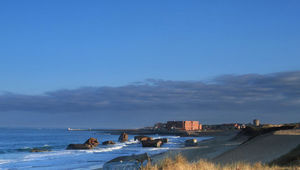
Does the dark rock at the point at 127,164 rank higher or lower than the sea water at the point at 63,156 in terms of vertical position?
higher

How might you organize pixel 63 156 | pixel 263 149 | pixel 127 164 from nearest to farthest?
pixel 127 164
pixel 263 149
pixel 63 156

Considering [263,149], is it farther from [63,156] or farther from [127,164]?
[63,156]

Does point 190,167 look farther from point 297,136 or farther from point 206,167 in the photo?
point 297,136

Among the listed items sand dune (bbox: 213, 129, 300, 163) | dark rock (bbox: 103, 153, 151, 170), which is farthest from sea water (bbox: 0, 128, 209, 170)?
dark rock (bbox: 103, 153, 151, 170)

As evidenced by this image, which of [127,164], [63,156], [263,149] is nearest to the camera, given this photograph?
[127,164]

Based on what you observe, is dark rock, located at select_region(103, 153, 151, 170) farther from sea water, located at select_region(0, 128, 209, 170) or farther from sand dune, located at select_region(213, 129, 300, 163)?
sea water, located at select_region(0, 128, 209, 170)

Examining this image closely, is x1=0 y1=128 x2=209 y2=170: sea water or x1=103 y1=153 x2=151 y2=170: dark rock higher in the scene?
x1=103 y1=153 x2=151 y2=170: dark rock

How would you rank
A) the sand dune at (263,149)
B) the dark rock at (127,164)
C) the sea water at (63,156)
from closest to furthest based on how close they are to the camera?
the dark rock at (127,164) < the sand dune at (263,149) < the sea water at (63,156)

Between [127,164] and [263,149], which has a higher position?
[127,164]

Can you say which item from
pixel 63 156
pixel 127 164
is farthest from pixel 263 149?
pixel 63 156

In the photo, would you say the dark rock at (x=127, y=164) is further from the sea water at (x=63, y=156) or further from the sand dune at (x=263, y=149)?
the sea water at (x=63, y=156)

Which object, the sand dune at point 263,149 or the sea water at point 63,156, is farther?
the sea water at point 63,156

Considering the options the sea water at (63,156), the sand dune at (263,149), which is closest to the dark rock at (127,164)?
the sand dune at (263,149)

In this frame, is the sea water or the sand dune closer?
the sand dune
